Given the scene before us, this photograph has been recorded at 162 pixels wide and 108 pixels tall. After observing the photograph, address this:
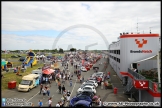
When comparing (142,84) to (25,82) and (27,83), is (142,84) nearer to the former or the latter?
(27,83)

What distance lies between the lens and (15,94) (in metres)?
23.2

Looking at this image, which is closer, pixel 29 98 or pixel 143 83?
pixel 143 83

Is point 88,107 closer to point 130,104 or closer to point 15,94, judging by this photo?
point 130,104

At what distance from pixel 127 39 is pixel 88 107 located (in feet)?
54.8

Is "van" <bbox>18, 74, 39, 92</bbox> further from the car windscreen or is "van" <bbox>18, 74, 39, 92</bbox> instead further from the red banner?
the red banner

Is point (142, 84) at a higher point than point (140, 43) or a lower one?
lower

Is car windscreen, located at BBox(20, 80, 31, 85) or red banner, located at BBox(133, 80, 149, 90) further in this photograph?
car windscreen, located at BBox(20, 80, 31, 85)

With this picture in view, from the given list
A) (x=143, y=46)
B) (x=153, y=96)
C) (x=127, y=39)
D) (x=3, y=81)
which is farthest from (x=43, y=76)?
(x=153, y=96)

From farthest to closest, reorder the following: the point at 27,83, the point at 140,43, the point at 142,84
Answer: the point at 140,43, the point at 27,83, the point at 142,84

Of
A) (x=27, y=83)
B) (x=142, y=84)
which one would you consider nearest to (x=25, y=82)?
(x=27, y=83)

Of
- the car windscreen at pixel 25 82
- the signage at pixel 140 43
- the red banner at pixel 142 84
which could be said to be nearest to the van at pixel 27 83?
the car windscreen at pixel 25 82

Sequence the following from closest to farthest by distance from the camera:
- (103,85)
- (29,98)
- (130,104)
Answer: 1. (130,104)
2. (29,98)
3. (103,85)

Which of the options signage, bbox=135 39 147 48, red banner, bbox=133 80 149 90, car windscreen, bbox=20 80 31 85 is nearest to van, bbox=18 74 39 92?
car windscreen, bbox=20 80 31 85

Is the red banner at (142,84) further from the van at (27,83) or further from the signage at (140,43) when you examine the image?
the van at (27,83)
